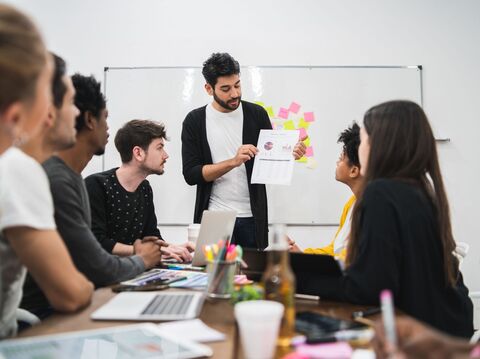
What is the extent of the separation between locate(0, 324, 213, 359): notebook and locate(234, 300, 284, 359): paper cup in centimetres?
11

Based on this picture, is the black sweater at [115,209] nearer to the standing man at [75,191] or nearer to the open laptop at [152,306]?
the standing man at [75,191]

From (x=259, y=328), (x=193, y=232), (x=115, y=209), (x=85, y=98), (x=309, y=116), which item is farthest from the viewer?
(x=309, y=116)

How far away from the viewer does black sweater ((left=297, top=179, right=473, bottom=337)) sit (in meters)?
1.15

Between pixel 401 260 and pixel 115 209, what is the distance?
55.0 inches

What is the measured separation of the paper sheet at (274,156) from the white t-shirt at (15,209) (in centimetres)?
152

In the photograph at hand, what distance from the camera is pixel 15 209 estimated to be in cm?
102

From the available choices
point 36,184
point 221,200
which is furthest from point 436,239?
point 221,200

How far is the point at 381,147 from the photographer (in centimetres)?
130

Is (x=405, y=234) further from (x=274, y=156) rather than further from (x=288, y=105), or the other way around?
(x=288, y=105)

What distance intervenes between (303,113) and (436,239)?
2.38 meters

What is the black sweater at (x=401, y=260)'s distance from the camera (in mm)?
1149

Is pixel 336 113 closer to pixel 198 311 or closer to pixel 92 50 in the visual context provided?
pixel 92 50

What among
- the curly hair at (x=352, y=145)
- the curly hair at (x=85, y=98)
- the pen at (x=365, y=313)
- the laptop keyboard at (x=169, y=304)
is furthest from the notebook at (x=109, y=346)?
the curly hair at (x=352, y=145)

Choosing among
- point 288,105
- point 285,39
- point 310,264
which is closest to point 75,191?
A: point 310,264
